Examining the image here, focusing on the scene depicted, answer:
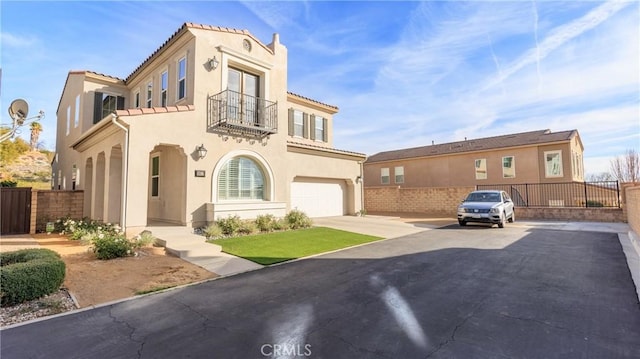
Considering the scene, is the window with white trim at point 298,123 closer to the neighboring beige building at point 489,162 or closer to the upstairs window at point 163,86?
the upstairs window at point 163,86

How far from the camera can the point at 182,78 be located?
12133 mm

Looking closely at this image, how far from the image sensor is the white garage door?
1675 cm

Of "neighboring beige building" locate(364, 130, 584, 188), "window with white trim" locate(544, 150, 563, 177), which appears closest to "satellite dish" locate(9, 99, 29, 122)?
"neighboring beige building" locate(364, 130, 584, 188)

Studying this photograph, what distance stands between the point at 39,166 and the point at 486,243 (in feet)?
144

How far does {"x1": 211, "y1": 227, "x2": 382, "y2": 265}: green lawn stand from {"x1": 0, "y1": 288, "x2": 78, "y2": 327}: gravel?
3.78m

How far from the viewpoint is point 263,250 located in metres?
8.80

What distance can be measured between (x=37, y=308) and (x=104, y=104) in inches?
593

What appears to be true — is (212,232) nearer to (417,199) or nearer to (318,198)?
(318,198)

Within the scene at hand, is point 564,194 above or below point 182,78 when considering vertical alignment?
below

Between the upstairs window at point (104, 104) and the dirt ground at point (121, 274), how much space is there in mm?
9863

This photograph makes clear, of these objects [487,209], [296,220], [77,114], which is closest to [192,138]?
[296,220]

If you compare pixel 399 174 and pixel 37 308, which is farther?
pixel 399 174

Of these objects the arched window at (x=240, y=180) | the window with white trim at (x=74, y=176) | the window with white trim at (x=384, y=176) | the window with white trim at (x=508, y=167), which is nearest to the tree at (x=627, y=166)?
the window with white trim at (x=508, y=167)

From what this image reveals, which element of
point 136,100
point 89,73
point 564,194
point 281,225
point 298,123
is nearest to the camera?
point 281,225
